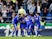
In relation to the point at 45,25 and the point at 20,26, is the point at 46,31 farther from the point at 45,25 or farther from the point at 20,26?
the point at 20,26

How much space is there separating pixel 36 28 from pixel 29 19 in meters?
0.63

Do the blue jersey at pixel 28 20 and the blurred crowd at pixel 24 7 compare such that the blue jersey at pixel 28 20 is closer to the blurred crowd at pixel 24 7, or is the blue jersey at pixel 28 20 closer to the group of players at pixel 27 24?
the group of players at pixel 27 24

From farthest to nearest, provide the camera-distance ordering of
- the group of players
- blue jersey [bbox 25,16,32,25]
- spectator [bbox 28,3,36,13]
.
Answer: spectator [bbox 28,3,36,13] < blue jersey [bbox 25,16,32,25] < the group of players

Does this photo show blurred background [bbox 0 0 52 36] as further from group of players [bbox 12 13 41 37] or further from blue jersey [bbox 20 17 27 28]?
blue jersey [bbox 20 17 27 28]

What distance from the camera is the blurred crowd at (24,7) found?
13539 mm

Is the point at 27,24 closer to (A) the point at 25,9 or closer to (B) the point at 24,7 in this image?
(A) the point at 25,9

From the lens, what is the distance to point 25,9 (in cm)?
1409

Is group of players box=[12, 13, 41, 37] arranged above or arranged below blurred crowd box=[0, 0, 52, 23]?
below

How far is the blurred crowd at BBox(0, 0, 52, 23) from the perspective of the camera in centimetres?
1354

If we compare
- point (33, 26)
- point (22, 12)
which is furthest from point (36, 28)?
point (22, 12)

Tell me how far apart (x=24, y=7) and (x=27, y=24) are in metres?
1.72

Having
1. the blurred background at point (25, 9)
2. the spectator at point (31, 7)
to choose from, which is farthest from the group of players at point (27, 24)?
the spectator at point (31, 7)

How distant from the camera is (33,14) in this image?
43.5 ft

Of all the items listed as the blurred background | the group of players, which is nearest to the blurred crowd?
the blurred background
